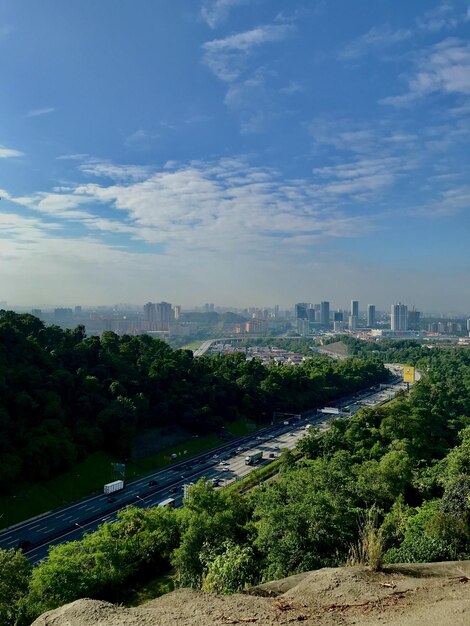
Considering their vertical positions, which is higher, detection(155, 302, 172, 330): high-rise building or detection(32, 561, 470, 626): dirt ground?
detection(155, 302, 172, 330): high-rise building

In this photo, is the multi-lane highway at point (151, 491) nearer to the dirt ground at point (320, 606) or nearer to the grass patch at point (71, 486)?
the grass patch at point (71, 486)

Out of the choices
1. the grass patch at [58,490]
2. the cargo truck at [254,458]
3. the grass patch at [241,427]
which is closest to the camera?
the grass patch at [58,490]

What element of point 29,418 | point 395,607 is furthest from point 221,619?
point 29,418

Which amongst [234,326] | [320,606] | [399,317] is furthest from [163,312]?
[320,606]

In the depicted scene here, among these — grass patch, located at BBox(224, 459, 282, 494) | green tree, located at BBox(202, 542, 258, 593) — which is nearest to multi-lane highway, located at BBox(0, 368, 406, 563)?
grass patch, located at BBox(224, 459, 282, 494)

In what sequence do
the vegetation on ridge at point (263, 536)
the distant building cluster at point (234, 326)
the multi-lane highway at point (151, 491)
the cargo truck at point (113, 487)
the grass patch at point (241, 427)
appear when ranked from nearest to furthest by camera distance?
the vegetation on ridge at point (263, 536) → the multi-lane highway at point (151, 491) → the cargo truck at point (113, 487) → the grass patch at point (241, 427) → the distant building cluster at point (234, 326)

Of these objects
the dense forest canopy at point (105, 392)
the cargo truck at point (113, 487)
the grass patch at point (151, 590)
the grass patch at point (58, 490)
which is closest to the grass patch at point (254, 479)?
the cargo truck at point (113, 487)

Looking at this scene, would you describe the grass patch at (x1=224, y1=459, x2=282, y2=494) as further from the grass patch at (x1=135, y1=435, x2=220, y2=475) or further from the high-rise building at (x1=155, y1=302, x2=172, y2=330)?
the high-rise building at (x1=155, y1=302, x2=172, y2=330)

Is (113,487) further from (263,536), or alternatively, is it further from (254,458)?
(263,536)
